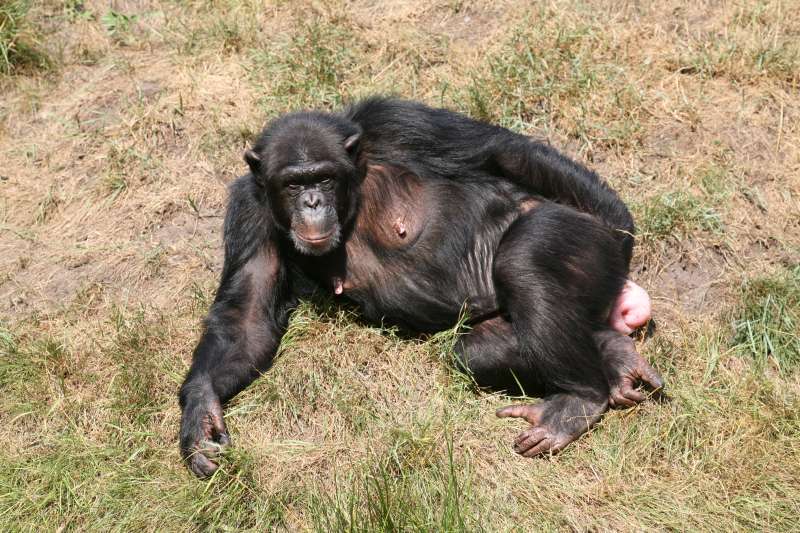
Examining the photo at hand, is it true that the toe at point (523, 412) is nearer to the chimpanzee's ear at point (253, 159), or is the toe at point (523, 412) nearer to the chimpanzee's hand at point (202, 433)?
the chimpanzee's hand at point (202, 433)

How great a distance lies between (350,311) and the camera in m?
6.20

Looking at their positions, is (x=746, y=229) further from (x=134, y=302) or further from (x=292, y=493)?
(x=134, y=302)

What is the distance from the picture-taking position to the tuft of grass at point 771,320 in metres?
5.84

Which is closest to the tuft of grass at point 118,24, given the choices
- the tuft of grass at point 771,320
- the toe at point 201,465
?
the toe at point 201,465

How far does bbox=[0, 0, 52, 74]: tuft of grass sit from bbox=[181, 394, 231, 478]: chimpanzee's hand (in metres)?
4.54

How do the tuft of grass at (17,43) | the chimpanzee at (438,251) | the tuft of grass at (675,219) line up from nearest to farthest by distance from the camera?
the chimpanzee at (438,251), the tuft of grass at (675,219), the tuft of grass at (17,43)

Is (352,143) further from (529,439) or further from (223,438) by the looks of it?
→ (529,439)

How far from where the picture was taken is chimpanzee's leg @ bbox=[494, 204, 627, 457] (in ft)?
17.9

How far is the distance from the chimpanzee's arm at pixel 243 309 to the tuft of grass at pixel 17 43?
353 centimetres

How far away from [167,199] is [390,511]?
12.6 feet

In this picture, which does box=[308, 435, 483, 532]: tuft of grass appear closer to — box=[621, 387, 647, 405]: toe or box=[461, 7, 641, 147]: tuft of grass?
box=[621, 387, 647, 405]: toe

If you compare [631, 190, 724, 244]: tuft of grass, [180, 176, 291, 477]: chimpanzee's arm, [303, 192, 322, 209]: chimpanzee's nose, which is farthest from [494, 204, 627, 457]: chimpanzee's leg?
[180, 176, 291, 477]: chimpanzee's arm

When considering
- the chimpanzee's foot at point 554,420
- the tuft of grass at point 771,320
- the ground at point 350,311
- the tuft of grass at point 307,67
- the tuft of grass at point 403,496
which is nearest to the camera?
the tuft of grass at point 403,496

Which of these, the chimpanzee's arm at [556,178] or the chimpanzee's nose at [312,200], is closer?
the chimpanzee's nose at [312,200]
